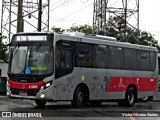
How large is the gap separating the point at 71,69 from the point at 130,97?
18.0 ft

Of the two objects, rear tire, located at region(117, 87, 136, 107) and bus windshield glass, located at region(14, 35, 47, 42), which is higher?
bus windshield glass, located at region(14, 35, 47, 42)

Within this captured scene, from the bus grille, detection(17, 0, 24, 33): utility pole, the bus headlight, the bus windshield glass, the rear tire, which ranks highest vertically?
detection(17, 0, 24, 33): utility pole

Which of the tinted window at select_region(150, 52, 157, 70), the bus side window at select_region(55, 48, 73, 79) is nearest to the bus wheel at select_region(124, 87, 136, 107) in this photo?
the tinted window at select_region(150, 52, 157, 70)

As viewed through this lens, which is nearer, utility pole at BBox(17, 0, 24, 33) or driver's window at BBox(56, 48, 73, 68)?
driver's window at BBox(56, 48, 73, 68)

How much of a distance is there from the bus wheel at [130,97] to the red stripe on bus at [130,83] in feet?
1.14

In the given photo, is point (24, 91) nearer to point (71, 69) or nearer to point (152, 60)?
point (71, 69)

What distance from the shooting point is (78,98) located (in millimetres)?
17781

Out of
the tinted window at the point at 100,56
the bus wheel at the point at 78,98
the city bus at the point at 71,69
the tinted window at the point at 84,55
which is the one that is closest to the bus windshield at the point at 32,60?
the city bus at the point at 71,69

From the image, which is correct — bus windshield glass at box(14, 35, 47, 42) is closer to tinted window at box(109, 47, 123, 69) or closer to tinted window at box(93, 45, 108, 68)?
tinted window at box(93, 45, 108, 68)

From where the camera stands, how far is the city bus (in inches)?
647

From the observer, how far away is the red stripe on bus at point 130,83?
66.2ft

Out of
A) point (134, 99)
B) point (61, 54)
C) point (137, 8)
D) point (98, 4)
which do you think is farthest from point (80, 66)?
point (98, 4)

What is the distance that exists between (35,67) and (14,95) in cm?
153

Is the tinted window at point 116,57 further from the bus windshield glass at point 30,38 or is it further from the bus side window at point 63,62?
the bus windshield glass at point 30,38
